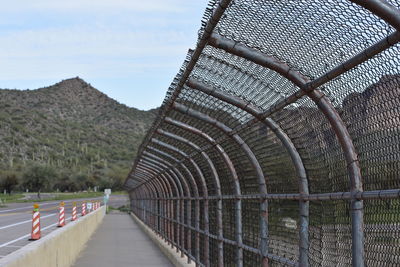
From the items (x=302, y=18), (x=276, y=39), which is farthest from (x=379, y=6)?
(x=276, y=39)

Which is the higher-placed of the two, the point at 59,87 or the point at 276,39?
the point at 59,87

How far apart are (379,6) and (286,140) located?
2833 mm

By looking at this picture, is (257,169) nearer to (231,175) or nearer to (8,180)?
(231,175)

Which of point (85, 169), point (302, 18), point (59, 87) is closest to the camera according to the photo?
point (302, 18)

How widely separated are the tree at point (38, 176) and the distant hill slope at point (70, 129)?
13.0m

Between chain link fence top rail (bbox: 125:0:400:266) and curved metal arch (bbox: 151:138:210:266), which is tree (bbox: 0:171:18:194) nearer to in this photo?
curved metal arch (bbox: 151:138:210:266)

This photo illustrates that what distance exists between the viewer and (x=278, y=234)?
701 centimetres

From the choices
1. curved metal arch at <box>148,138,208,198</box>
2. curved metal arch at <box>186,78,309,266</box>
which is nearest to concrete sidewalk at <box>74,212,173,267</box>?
curved metal arch at <box>148,138,208,198</box>

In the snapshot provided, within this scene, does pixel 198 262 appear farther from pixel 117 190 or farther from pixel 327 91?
pixel 117 190

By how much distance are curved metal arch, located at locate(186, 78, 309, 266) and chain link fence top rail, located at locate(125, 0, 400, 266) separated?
10 millimetres

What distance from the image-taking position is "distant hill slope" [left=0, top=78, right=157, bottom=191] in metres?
127

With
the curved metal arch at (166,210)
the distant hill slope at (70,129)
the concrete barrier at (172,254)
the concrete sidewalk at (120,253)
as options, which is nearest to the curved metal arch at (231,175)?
the concrete barrier at (172,254)

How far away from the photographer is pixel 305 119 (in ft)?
18.7

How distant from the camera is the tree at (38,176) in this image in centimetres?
9931
